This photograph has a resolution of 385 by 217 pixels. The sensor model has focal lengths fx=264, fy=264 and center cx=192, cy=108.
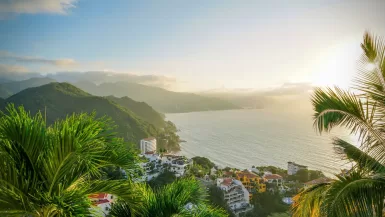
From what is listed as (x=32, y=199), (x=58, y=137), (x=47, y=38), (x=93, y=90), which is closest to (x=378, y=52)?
(x=58, y=137)

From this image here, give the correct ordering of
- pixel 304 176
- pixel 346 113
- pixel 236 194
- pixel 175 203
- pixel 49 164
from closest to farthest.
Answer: pixel 49 164 < pixel 175 203 < pixel 346 113 < pixel 236 194 < pixel 304 176

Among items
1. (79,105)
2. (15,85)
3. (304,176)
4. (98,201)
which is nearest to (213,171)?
(304,176)

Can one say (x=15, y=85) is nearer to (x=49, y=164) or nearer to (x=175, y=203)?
(x=175, y=203)

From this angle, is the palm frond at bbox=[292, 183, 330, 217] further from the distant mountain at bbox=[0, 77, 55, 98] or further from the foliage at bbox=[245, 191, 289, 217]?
the distant mountain at bbox=[0, 77, 55, 98]

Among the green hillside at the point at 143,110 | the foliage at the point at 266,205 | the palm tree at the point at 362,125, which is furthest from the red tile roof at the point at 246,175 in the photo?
the green hillside at the point at 143,110

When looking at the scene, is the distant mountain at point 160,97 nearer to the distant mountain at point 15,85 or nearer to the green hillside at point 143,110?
the distant mountain at point 15,85

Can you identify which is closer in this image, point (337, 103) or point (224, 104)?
point (337, 103)

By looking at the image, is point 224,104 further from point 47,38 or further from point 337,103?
point 337,103
